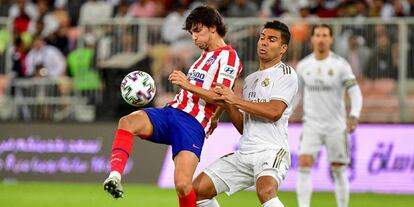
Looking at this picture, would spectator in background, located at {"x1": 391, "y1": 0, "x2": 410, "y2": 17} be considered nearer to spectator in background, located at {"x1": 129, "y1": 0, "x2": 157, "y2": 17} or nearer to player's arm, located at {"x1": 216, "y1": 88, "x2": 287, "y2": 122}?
spectator in background, located at {"x1": 129, "y1": 0, "x2": 157, "y2": 17}

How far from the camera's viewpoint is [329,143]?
46.6 ft

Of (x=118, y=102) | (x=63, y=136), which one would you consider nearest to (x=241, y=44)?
(x=118, y=102)

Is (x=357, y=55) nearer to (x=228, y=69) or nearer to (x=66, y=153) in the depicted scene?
(x=66, y=153)

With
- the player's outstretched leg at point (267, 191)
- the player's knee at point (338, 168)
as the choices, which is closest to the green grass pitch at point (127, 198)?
the player's knee at point (338, 168)

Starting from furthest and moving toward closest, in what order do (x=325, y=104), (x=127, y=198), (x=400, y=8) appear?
(x=400, y=8) → (x=127, y=198) → (x=325, y=104)

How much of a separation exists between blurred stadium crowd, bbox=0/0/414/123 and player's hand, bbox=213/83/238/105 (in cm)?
961

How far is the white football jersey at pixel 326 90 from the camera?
46.8 ft

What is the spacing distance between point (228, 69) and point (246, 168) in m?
0.98

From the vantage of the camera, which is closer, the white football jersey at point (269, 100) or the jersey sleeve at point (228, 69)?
the white football jersey at point (269, 100)

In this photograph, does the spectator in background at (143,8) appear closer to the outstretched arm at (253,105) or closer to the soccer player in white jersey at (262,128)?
the soccer player in white jersey at (262,128)

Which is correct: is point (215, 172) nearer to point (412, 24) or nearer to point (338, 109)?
point (338, 109)

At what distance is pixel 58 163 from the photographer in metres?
19.5

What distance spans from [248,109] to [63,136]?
10.7m

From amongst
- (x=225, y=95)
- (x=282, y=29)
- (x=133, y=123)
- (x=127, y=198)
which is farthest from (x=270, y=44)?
(x=127, y=198)
